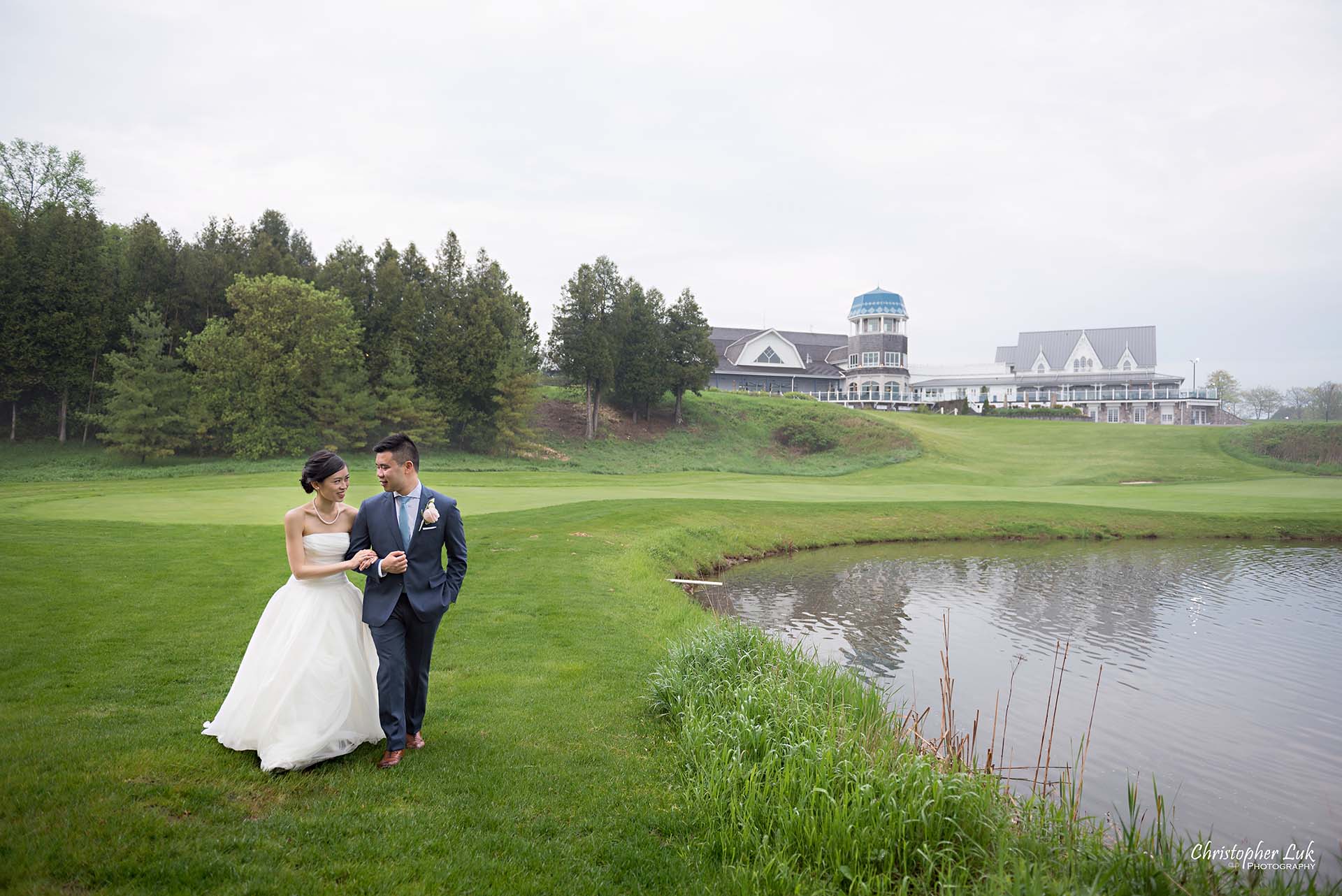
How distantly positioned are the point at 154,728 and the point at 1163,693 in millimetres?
11636

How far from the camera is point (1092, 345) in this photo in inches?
3546

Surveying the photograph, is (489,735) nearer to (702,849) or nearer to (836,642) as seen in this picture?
(702,849)

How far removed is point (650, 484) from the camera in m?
35.9

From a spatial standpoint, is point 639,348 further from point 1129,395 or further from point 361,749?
point 1129,395

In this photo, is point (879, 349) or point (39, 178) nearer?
point (39, 178)

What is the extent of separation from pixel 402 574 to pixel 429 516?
1.59 ft

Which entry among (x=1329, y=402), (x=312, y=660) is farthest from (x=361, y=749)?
(x=1329, y=402)

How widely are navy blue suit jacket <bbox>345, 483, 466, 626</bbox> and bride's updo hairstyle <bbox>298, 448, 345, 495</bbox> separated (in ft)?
1.14

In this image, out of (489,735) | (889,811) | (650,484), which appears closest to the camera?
(889,811)

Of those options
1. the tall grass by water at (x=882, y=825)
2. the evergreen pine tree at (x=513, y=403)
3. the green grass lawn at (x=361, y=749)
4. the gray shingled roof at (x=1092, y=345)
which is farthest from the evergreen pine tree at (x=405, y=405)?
the gray shingled roof at (x=1092, y=345)

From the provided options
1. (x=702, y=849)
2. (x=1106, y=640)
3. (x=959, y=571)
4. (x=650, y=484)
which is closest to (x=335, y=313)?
(x=650, y=484)

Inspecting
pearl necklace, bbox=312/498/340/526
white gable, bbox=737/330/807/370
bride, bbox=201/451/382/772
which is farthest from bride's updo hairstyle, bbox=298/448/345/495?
white gable, bbox=737/330/807/370

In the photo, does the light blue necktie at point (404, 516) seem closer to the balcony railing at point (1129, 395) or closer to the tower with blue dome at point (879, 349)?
the tower with blue dome at point (879, 349)

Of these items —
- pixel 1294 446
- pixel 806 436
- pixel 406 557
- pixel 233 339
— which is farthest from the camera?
pixel 806 436
